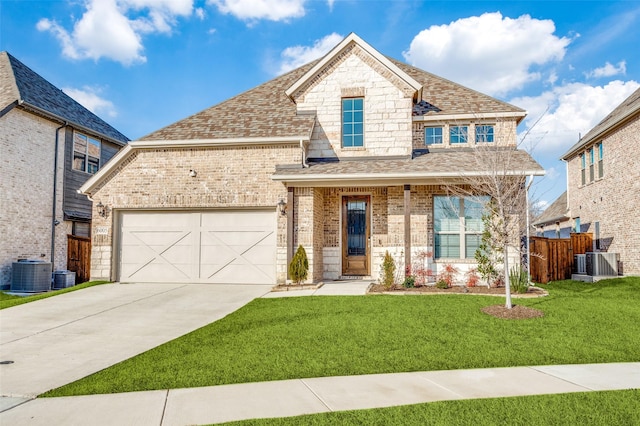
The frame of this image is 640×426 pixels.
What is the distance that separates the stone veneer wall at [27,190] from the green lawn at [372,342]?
37.3 feet

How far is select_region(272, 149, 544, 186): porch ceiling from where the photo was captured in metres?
12.4

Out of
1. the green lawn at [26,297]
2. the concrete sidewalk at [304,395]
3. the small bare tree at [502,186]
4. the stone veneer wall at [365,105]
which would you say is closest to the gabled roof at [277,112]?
the stone veneer wall at [365,105]

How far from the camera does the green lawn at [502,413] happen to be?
12.7 feet

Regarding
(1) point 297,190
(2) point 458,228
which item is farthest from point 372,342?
(2) point 458,228

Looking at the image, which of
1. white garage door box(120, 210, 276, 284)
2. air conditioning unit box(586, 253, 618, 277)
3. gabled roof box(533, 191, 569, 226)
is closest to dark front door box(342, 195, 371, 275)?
white garage door box(120, 210, 276, 284)

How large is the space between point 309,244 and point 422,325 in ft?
19.7

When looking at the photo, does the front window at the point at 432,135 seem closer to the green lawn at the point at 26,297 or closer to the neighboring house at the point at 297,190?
the neighboring house at the point at 297,190

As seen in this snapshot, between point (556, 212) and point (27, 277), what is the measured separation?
2675cm

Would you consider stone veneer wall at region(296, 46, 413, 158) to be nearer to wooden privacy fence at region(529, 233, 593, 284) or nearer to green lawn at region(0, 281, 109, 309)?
wooden privacy fence at region(529, 233, 593, 284)

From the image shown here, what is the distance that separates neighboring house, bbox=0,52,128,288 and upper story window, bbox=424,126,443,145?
14.4 m

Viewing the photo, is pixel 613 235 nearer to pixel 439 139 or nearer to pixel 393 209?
pixel 439 139

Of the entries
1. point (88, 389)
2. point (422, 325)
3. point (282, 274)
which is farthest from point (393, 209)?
point (88, 389)

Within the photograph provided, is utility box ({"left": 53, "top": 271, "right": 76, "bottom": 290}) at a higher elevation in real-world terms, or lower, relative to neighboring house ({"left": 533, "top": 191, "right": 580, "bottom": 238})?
lower

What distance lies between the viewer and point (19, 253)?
16438mm
